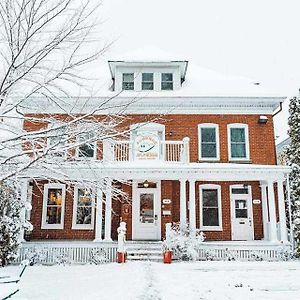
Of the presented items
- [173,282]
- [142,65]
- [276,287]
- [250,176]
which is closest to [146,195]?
[250,176]

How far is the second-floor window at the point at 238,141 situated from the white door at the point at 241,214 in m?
1.45

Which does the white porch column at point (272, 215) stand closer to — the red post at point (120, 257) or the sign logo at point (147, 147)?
the sign logo at point (147, 147)

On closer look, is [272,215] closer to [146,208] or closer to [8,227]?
[146,208]

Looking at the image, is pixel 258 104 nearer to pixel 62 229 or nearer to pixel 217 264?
pixel 217 264

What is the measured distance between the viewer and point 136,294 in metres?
8.41

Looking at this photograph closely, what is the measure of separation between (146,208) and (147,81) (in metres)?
6.08

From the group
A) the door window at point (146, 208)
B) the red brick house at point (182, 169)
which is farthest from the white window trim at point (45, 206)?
the door window at point (146, 208)

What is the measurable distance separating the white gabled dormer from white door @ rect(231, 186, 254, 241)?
5619 mm

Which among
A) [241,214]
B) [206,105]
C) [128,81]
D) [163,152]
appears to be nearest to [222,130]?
[206,105]

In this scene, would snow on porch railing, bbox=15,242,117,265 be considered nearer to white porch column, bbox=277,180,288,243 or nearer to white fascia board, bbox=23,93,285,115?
white fascia board, bbox=23,93,285,115

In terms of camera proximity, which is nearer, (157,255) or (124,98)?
(157,255)

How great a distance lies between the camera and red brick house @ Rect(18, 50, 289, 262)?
52.2ft

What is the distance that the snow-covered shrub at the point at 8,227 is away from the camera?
13.5m

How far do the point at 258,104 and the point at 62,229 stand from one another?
10314mm
